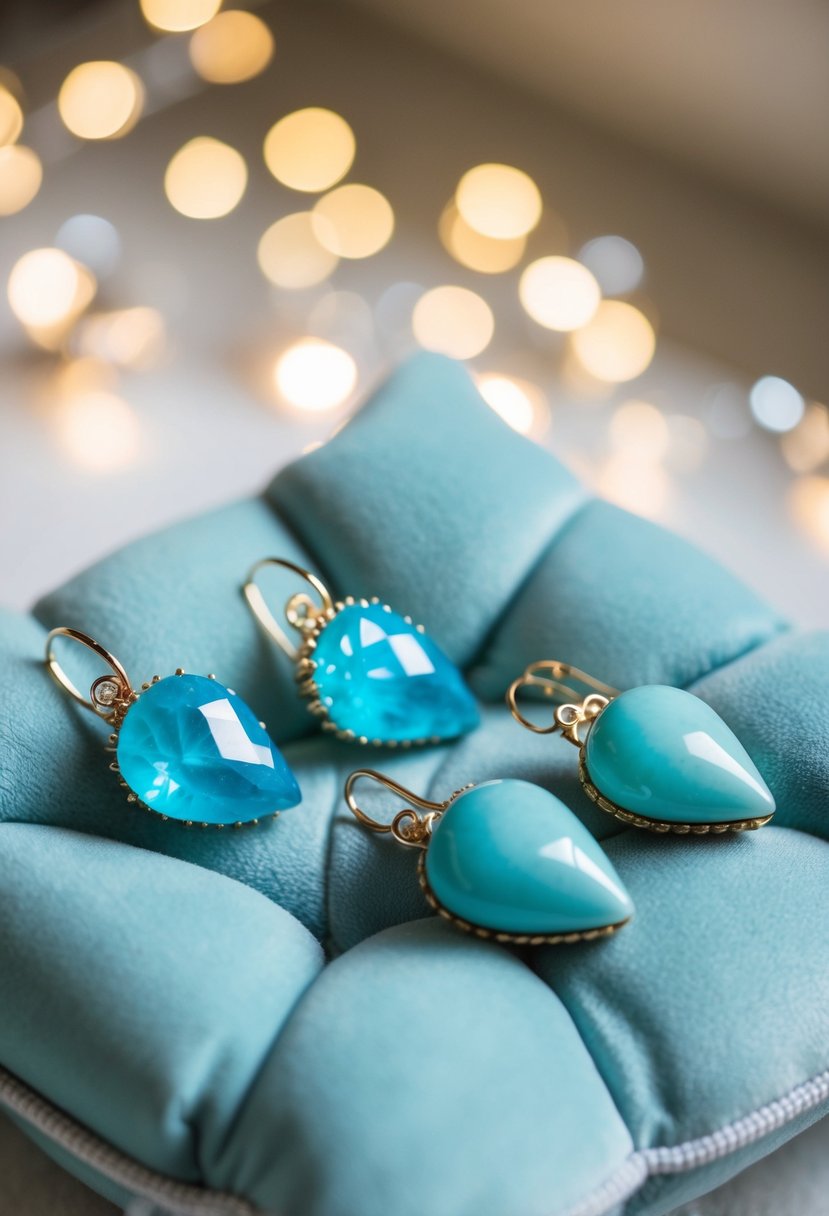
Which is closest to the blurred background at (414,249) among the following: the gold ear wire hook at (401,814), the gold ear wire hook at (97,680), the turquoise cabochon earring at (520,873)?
the gold ear wire hook at (97,680)

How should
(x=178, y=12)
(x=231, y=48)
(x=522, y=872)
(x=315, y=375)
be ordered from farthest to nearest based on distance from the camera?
1. (x=231, y=48)
2. (x=178, y=12)
3. (x=315, y=375)
4. (x=522, y=872)

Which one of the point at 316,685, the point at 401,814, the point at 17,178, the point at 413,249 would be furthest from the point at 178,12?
the point at 401,814

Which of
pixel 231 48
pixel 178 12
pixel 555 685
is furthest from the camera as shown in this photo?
pixel 231 48

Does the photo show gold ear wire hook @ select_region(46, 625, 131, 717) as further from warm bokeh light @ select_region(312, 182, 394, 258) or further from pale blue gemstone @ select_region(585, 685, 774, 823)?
warm bokeh light @ select_region(312, 182, 394, 258)

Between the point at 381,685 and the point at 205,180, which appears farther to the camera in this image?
the point at 205,180

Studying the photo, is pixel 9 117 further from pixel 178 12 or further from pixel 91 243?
Result: pixel 178 12

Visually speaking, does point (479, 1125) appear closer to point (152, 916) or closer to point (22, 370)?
point (152, 916)
